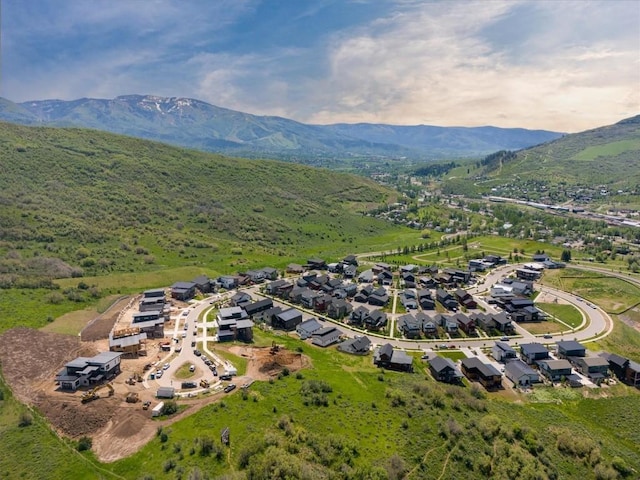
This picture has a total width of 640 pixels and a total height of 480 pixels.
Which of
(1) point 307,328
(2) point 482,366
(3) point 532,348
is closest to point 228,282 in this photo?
(1) point 307,328

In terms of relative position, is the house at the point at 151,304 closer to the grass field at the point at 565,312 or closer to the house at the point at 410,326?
the house at the point at 410,326

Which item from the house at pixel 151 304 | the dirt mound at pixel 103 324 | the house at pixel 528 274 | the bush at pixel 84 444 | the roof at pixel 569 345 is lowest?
the bush at pixel 84 444

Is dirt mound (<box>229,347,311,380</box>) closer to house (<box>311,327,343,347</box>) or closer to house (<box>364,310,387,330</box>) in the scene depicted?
house (<box>311,327,343,347</box>)

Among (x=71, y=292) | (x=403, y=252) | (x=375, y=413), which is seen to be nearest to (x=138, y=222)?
(x=71, y=292)

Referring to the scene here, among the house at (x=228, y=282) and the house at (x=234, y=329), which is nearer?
the house at (x=234, y=329)

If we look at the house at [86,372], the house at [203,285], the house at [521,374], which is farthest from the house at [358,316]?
the house at [86,372]
